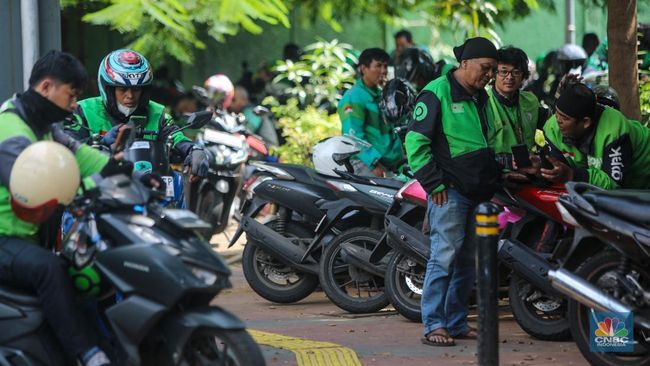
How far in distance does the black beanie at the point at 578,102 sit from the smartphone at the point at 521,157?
359mm

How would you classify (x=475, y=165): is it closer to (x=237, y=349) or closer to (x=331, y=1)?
(x=237, y=349)

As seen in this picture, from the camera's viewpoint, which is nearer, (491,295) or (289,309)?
(491,295)

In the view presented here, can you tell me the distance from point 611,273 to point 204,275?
2.48 meters

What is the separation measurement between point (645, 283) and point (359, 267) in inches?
116

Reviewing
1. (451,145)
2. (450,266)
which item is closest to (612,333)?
(450,266)

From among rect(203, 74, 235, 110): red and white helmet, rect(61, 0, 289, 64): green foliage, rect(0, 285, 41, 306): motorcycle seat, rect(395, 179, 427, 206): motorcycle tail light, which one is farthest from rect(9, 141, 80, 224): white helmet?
rect(203, 74, 235, 110): red and white helmet

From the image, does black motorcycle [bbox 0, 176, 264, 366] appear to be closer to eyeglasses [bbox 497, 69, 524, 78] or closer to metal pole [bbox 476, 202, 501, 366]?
metal pole [bbox 476, 202, 501, 366]

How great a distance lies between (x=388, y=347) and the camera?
8.47m

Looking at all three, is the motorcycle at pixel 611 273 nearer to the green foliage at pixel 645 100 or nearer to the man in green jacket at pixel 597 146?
the man in green jacket at pixel 597 146

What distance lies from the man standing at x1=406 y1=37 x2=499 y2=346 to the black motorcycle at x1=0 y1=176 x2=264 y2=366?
7.95 feet

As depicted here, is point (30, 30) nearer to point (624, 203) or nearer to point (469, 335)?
point (469, 335)

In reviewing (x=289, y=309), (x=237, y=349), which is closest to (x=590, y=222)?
(x=237, y=349)

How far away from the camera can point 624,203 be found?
23.5 ft

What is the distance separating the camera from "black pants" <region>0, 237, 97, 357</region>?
20.1ft
